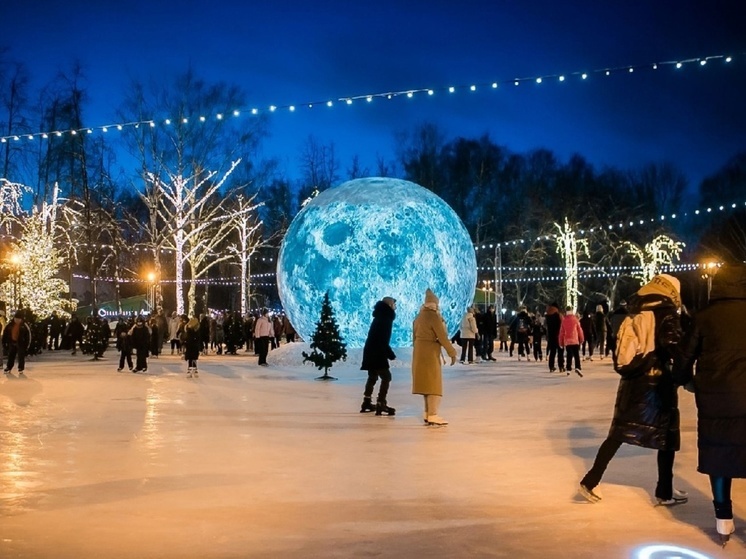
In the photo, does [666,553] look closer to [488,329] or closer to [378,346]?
[378,346]

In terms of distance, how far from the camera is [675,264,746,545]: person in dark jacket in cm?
534

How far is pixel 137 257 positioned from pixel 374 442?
2050 inches

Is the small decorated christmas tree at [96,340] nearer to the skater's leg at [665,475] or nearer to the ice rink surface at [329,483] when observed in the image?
the ice rink surface at [329,483]

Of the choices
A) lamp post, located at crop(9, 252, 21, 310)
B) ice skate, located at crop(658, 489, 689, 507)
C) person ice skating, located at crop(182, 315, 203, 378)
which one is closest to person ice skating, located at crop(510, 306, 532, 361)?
person ice skating, located at crop(182, 315, 203, 378)

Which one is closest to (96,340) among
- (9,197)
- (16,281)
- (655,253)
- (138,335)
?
(138,335)

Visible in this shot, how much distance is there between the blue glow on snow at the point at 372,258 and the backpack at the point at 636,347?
14281 millimetres

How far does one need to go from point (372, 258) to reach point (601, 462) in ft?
47.2

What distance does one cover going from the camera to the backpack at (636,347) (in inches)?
243

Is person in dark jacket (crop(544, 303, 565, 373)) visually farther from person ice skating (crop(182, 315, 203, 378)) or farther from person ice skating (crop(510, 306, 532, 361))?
person ice skating (crop(182, 315, 203, 378))

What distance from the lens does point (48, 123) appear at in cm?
4112

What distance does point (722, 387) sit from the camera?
17.7 feet

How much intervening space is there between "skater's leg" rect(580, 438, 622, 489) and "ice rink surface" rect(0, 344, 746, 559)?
0.60 feet

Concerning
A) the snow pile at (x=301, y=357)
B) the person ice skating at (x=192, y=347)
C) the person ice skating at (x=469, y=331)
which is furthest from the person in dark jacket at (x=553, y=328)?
the person ice skating at (x=192, y=347)

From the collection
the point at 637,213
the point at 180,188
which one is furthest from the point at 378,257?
the point at 637,213
